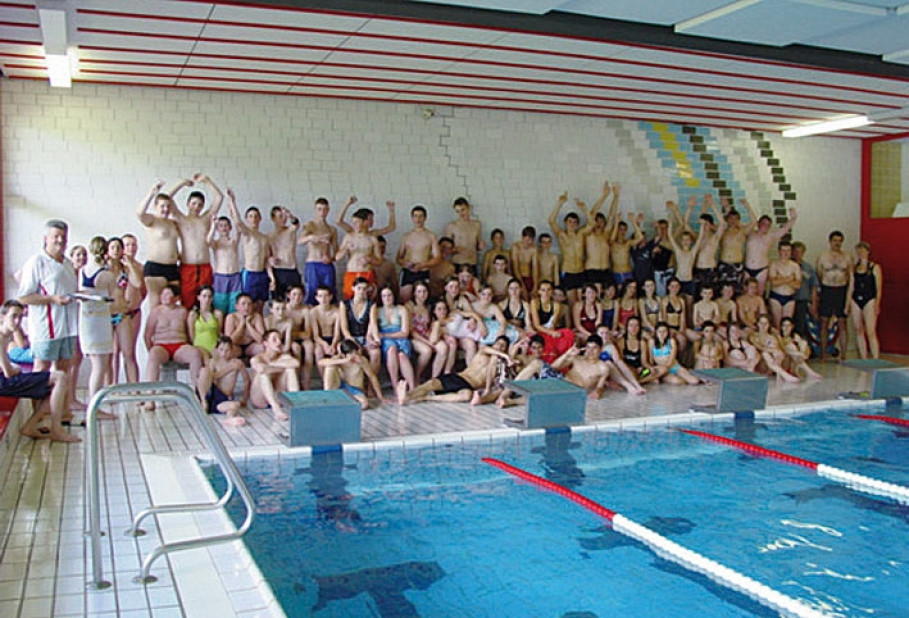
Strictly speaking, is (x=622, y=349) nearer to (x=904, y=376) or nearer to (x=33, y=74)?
(x=904, y=376)

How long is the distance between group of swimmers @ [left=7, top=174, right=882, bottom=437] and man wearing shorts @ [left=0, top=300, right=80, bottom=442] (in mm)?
259

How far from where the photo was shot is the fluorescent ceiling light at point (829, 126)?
12455 millimetres

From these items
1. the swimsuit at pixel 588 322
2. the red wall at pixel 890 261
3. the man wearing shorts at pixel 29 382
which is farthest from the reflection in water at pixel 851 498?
the red wall at pixel 890 261

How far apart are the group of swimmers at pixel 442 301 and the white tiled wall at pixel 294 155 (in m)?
0.37

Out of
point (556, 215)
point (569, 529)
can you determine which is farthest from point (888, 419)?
point (556, 215)

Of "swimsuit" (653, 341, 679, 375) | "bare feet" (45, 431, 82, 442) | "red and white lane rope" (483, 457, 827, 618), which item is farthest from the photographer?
"swimsuit" (653, 341, 679, 375)

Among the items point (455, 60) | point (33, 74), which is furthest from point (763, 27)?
point (33, 74)

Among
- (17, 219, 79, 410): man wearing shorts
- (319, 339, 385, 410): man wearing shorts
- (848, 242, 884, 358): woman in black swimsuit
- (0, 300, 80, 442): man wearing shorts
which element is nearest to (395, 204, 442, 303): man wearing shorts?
(319, 339, 385, 410): man wearing shorts

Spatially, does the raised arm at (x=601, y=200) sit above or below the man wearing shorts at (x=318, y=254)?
above

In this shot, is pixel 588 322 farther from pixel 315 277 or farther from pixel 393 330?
pixel 315 277

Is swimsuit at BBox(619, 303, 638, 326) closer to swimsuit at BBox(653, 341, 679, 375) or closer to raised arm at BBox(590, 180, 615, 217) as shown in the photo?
swimsuit at BBox(653, 341, 679, 375)

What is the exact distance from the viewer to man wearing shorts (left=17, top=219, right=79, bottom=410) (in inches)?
253

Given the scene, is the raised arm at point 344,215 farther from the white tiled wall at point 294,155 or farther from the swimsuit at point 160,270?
the swimsuit at point 160,270

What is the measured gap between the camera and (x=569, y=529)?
5.29 m
